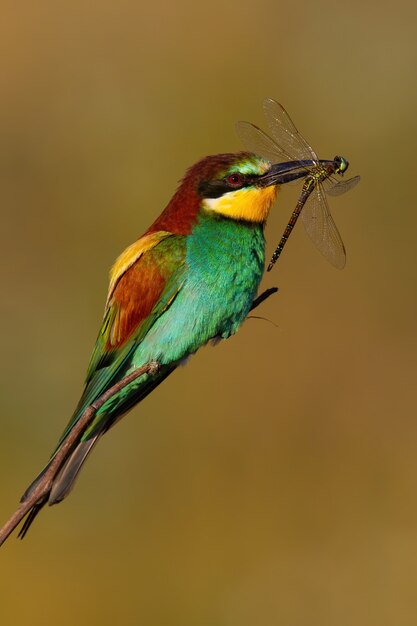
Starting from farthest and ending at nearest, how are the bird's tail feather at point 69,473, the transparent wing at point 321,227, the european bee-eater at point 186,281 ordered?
1. the transparent wing at point 321,227
2. the european bee-eater at point 186,281
3. the bird's tail feather at point 69,473

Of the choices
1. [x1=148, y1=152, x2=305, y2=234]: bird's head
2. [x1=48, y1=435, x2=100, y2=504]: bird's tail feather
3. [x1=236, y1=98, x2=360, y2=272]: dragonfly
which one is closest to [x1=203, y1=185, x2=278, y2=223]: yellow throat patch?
[x1=148, y1=152, x2=305, y2=234]: bird's head

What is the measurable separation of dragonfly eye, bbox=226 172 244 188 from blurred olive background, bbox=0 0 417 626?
1.27 m

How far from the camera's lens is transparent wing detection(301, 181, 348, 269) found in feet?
8.85

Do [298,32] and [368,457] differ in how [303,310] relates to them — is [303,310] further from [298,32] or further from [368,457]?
[298,32]

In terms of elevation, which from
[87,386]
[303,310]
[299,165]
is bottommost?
[87,386]

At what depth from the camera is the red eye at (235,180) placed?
2.60 meters

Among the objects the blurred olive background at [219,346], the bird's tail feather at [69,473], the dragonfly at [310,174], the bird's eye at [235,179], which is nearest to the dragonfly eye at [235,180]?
the bird's eye at [235,179]

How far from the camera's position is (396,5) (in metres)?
4.60

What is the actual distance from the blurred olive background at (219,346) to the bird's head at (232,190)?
1193mm

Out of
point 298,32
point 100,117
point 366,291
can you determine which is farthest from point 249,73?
Answer: point 366,291

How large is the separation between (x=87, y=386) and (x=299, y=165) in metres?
0.71

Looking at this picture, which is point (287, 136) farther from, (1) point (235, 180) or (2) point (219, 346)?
(2) point (219, 346)

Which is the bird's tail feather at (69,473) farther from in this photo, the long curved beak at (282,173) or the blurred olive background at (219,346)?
the blurred olive background at (219,346)

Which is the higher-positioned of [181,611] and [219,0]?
[219,0]
